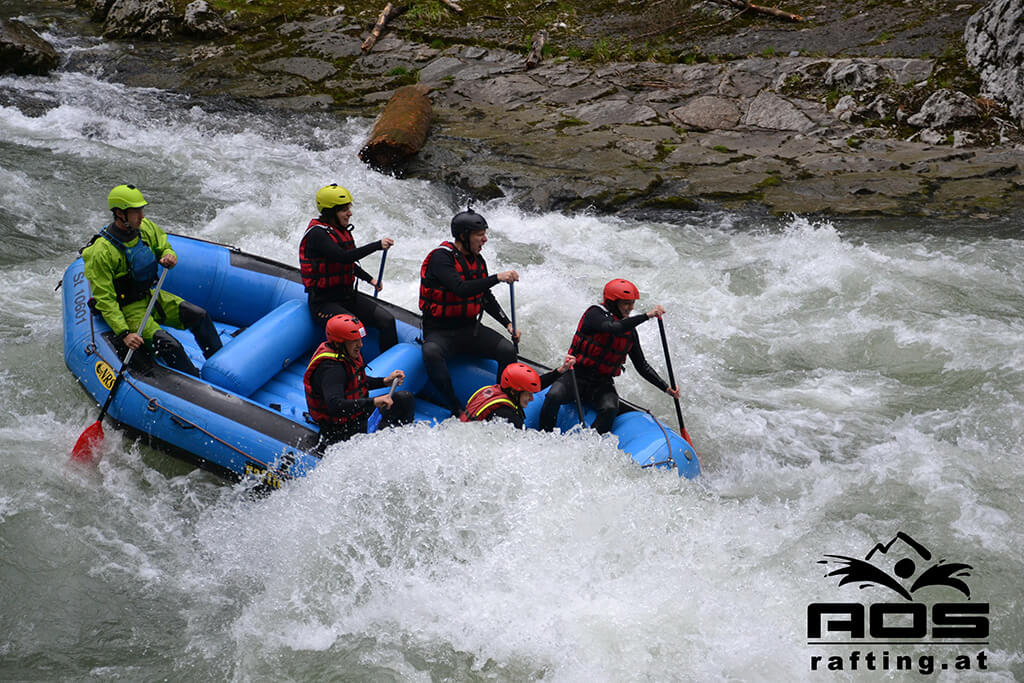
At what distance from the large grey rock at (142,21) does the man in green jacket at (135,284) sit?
10.9 m

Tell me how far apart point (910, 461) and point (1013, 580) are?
1.35m

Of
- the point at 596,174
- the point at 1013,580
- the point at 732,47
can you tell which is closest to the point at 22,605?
the point at 1013,580

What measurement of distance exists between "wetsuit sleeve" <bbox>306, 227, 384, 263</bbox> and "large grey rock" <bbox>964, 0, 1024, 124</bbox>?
371 inches

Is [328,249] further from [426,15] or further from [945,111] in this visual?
[426,15]

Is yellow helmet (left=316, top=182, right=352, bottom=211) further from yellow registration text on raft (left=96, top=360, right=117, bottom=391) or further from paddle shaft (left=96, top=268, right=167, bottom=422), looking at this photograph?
yellow registration text on raft (left=96, top=360, right=117, bottom=391)

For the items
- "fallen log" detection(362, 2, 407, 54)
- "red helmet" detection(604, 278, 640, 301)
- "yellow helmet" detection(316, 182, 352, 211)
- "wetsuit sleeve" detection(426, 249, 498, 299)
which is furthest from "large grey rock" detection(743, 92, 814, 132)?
"yellow helmet" detection(316, 182, 352, 211)

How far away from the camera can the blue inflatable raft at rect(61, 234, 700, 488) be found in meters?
6.00

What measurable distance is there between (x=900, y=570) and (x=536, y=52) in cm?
1090

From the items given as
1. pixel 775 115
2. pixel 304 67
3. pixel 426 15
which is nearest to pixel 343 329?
pixel 775 115

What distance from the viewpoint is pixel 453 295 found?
6.49m

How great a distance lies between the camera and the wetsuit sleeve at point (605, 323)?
6.17 meters

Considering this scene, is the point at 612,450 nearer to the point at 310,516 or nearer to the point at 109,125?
the point at 310,516

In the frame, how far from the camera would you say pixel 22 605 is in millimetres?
5375

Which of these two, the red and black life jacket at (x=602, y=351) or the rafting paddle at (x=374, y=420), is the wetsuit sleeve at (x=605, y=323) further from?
the rafting paddle at (x=374, y=420)
